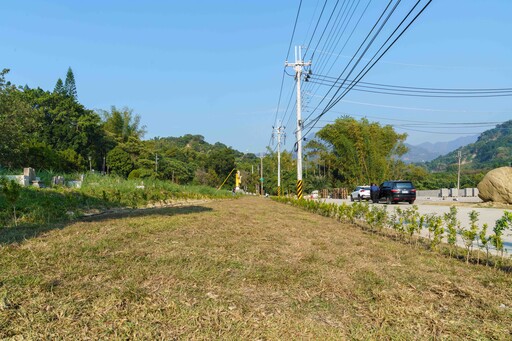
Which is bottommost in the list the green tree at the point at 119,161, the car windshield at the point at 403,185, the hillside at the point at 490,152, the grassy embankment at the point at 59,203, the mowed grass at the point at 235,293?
the mowed grass at the point at 235,293

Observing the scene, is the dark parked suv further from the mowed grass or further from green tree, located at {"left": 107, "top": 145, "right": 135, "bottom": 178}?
green tree, located at {"left": 107, "top": 145, "right": 135, "bottom": 178}

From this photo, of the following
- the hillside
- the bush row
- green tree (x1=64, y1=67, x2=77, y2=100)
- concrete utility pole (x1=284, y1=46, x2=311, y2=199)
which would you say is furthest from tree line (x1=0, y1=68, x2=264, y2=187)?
the hillside

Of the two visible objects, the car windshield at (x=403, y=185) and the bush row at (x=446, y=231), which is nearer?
the bush row at (x=446, y=231)

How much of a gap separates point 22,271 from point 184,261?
1.50 metres

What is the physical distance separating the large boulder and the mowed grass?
13621mm

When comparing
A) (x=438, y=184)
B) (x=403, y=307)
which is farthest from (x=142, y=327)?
(x=438, y=184)

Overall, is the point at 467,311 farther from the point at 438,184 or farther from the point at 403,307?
the point at 438,184

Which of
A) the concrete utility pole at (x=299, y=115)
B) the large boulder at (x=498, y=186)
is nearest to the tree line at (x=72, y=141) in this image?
the concrete utility pole at (x=299, y=115)

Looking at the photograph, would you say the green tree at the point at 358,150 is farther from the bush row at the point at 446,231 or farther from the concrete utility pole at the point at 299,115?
the bush row at the point at 446,231

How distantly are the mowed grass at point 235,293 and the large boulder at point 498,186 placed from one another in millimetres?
13621

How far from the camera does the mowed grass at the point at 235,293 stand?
2404 mm

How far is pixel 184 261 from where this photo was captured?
400 centimetres

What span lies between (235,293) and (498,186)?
16966mm

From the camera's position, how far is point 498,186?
52.9ft
